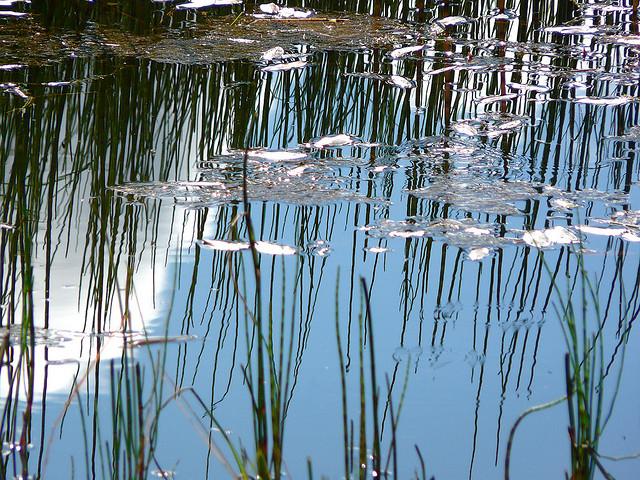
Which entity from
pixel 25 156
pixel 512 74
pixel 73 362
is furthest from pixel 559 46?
pixel 73 362

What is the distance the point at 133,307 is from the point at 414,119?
1.32m

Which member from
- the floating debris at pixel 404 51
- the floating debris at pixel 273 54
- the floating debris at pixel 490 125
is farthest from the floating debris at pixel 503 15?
the floating debris at pixel 490 125

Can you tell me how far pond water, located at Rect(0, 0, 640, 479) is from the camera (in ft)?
4.71

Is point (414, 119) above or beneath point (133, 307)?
above

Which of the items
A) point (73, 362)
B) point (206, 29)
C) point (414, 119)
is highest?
point (206, 29)

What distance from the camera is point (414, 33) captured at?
12.7 feet

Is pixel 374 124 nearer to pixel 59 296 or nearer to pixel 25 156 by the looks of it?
pixel 25 156

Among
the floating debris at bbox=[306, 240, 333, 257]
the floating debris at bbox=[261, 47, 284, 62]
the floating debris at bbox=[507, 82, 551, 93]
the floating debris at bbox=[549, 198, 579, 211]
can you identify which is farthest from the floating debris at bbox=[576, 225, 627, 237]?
the floating debris at bbox=[261, 47, 284, 62]

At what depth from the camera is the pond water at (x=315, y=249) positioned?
4.71 feet

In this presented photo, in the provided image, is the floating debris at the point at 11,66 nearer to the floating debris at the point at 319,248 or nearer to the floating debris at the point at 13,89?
the floating debris at the point at 13,89

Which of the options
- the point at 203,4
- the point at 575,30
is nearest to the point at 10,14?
the point at 203,4

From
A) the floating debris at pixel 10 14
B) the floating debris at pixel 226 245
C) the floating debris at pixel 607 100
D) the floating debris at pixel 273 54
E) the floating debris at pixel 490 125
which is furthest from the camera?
the floating debris at pixel 10 14

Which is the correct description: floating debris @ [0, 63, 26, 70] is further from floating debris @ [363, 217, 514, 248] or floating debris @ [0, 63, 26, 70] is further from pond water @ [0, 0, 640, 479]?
floating debris @ [363, 217, 514, 248]

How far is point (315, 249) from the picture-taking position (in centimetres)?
205
